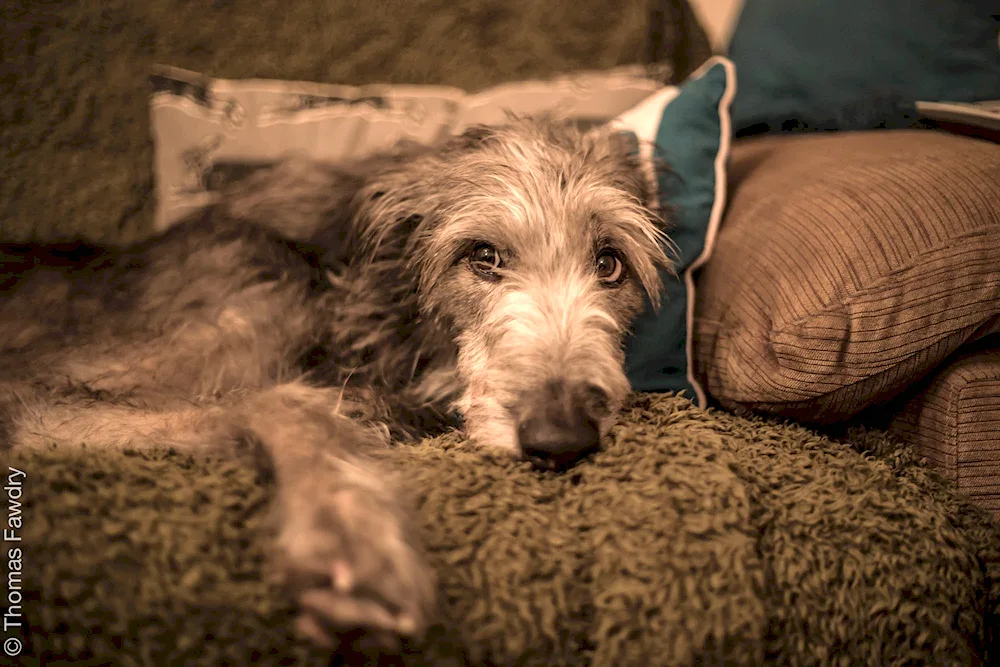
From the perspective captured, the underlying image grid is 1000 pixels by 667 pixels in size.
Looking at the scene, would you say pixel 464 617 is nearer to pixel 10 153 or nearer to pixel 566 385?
pixel 566 385

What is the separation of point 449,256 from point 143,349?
740 millimetres

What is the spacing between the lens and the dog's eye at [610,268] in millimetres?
1559

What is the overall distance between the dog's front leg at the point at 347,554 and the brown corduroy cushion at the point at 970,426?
1.21 meters

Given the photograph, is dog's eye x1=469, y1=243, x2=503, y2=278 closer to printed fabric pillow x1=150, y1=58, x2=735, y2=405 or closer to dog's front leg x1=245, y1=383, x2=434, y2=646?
printed fabric pillow x1=150, y1=58, x2=735, y2=405

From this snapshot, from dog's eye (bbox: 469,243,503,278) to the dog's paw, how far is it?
2.59 feet

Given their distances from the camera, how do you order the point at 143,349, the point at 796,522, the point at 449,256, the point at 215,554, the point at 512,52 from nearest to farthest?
1. the point at 215,554
2. the point at 796,522
3. the point at 143,349
4. the point at 449,256
5. the point at 512,52

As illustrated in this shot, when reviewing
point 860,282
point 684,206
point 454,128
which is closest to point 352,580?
point 860,282

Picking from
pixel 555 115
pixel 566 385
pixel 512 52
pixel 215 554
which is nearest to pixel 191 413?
pixel 215 554

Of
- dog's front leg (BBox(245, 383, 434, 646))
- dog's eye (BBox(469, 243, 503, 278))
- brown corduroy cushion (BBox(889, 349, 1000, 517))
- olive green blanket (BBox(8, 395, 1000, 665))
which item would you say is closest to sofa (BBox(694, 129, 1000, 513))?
brown corduroy cushion (BBox(889, 349, 1000, 517))

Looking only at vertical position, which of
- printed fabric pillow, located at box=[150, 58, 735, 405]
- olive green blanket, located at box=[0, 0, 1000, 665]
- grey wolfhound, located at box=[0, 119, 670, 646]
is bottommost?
olive green blanket, located at box=[0, 0, 1000, 665]

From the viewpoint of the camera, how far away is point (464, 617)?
0.89 meters

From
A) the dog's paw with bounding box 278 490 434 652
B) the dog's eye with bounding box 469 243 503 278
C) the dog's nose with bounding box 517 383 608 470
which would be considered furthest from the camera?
the dog's eye with bounding box 469 243 503 278

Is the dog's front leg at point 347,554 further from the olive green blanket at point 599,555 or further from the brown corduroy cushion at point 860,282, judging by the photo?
the brown corduroy cushion at point 860,282

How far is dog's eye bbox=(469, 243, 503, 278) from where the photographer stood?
4.94 ft
